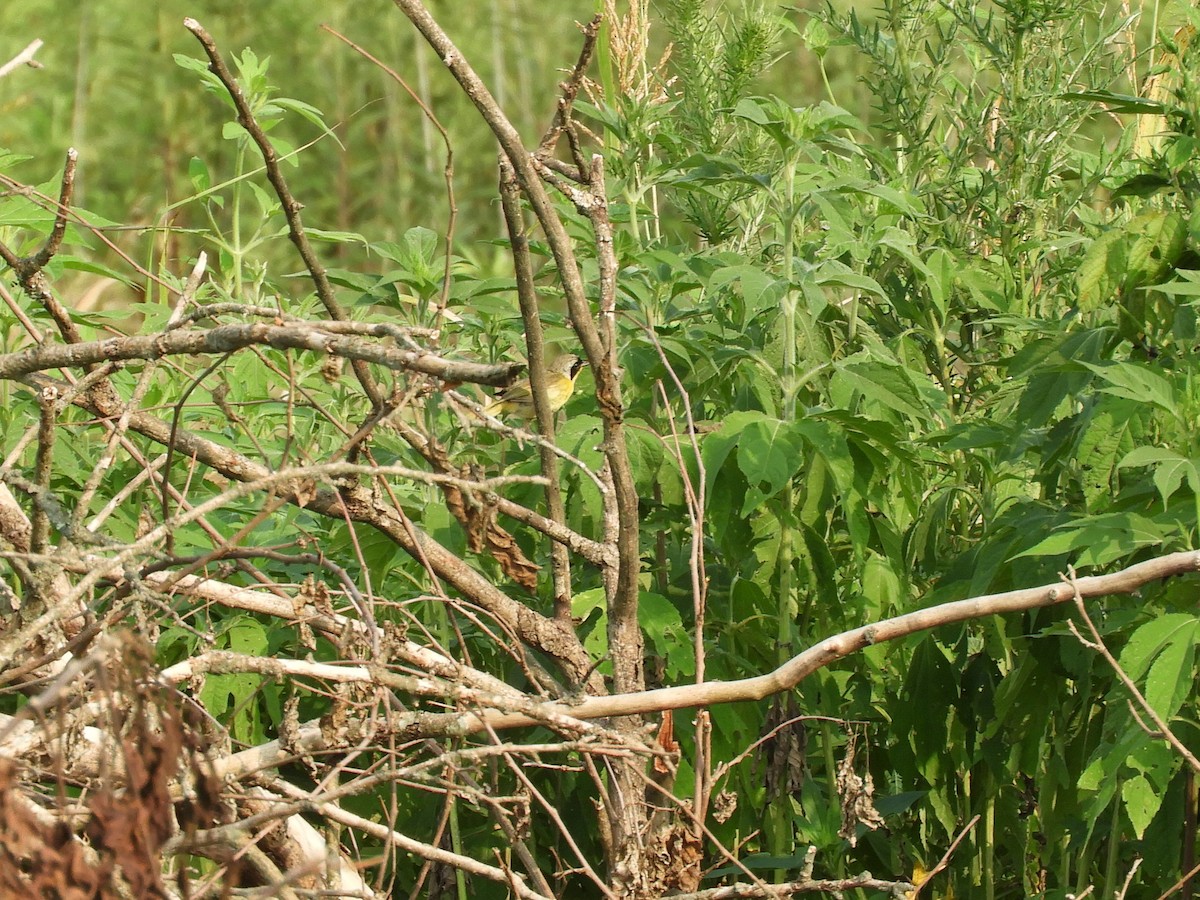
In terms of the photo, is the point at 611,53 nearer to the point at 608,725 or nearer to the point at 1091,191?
the point at 1091,191

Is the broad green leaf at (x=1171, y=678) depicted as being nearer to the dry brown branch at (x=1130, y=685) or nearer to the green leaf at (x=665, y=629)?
the dry brown branch at (x=1130, y=685)

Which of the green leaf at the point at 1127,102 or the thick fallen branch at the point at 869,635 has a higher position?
the green leaf at the point at 1127,102

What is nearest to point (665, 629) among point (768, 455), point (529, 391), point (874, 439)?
point (768, 455)

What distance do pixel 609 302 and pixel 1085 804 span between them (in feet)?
4.36

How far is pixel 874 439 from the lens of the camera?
8.12 ft

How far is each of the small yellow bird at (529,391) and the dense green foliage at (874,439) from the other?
3.58 feet

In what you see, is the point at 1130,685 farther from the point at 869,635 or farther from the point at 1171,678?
the point at 869,635

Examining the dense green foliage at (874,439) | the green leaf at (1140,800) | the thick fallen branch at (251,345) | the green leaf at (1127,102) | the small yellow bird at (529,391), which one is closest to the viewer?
the thick fallen branch at (251,345)

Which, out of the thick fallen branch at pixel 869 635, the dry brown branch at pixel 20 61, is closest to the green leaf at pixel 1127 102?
the thick fallen branch at pixel 869 635

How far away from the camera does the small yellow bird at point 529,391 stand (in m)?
4.54

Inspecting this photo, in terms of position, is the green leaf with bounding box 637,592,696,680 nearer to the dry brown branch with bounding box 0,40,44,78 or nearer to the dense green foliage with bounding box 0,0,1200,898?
the dense green foliage with bounding box 0,0,1200,898

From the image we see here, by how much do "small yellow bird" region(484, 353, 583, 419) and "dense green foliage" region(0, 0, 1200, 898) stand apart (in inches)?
43.0

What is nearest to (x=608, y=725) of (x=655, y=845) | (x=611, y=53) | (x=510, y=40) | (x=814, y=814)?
(x=655, y=845)

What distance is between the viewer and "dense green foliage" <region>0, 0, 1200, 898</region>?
2.38m
